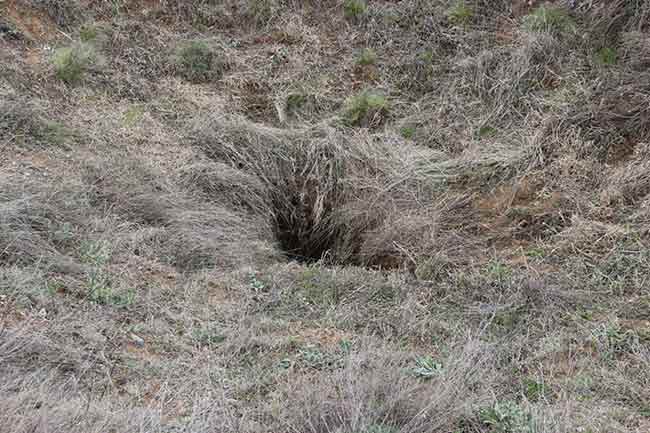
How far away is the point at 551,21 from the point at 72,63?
15.8 ft

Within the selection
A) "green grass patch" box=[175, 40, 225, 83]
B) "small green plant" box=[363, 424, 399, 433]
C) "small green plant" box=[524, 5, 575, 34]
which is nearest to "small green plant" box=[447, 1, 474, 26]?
"small green plant" box=[524, 5, 575, 34]

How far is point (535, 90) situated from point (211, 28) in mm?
3640

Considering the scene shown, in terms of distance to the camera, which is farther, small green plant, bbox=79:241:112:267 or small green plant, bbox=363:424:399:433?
small green plant, bbox=79:241:112:267

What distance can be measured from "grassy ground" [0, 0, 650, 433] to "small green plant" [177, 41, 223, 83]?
0.03 m

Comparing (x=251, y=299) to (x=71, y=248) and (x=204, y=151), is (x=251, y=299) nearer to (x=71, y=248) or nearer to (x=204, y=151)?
(x=71, y=248)

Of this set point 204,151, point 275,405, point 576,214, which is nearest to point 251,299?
point 275,405

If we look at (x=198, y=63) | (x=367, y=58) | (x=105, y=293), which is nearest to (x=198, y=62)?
(x=198, y=63)

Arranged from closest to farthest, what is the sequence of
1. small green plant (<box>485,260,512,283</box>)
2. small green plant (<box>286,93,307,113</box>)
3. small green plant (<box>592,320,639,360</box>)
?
small green plant (<box>592,320,639,360</box>) < small green plant (<box>485,260,512,283</box>) < small green plant (<box>286,93,307,113</box>)

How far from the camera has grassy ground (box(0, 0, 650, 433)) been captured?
2.99 m

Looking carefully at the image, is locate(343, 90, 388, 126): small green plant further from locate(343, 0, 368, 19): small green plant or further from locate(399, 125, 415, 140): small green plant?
locate(343, 0, 368, 19): small green plant

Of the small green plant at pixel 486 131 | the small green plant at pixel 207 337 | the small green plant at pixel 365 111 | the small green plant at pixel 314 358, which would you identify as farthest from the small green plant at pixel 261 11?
the small green plant at pixel 314 358

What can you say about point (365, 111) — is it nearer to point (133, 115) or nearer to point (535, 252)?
point (133, 115)

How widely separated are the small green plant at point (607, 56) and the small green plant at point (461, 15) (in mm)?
1586

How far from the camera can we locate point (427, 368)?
3217 millimetres
